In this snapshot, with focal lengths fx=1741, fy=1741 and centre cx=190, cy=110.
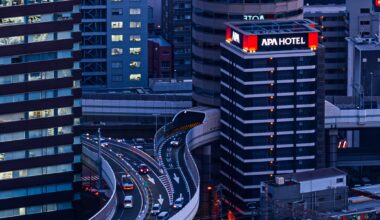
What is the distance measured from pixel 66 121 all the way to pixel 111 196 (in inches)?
531

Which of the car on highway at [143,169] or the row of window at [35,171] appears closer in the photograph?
the row of window at [35,171]

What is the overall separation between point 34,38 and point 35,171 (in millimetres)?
14357

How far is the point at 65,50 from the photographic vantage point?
614 feet

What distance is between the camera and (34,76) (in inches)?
7269

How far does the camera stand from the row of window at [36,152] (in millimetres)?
184000

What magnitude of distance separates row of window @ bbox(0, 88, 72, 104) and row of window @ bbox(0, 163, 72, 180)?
25.1 feet

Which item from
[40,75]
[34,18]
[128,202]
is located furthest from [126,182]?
[34,18]

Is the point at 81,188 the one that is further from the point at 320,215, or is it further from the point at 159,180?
the point at 320,215

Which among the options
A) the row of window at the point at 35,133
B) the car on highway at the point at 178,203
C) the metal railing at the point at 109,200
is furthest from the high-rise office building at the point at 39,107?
the car on highway at the point at 178,203

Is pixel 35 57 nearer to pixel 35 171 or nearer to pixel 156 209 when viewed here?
pixel 35 171

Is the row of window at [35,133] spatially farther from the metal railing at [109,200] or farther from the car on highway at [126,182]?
the car on highway at [126,182]

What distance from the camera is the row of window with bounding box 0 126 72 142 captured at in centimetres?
18375

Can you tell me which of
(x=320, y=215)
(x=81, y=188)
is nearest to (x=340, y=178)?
(x=320, y=215)

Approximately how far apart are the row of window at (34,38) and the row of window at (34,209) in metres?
17.8
